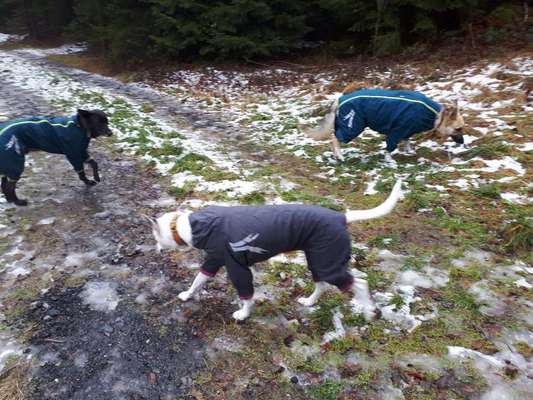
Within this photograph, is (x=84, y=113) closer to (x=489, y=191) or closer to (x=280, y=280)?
(x=280, y=280)

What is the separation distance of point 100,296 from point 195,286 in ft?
3.86

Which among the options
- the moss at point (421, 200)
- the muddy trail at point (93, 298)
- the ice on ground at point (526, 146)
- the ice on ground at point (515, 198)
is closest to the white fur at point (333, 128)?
the ice on ground at point (526, 146)

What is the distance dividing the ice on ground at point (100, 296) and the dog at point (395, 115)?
5176 millimetres

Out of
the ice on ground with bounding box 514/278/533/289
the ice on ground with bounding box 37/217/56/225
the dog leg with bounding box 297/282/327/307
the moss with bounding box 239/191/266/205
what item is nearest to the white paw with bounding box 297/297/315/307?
the dog leg with bounding box 297/282/327/307

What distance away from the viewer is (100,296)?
4297 millimetres

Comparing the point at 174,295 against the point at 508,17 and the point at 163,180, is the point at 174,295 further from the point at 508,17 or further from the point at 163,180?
the point at 508,17

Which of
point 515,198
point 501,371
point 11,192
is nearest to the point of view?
point 501,371

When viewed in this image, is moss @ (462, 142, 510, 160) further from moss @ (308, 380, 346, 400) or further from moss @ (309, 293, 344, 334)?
moss @ (308, 380, 346, 400)

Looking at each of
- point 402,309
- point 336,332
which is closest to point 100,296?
point 336,332

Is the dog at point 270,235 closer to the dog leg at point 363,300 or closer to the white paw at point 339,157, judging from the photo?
Answer: the dog leg at point 363,300

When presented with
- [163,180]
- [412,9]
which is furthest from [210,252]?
[412,9]

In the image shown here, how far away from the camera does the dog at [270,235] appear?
3361 mm

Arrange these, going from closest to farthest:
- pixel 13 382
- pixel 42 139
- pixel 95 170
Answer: pixel 13 382
pixel 42 139
pixel 95 170

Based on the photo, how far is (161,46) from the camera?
17016 mm
